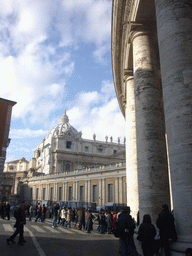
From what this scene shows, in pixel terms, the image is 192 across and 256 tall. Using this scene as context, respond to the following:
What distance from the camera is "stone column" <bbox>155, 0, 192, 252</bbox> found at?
14.9 feet

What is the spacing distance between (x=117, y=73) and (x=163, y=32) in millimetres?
9171

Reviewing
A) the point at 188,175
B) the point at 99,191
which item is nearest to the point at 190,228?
the point at 188,175

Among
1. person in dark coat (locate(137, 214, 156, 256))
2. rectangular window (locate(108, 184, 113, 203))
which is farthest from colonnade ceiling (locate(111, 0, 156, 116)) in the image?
rectangular window (locate(108, 184, 113, 203))

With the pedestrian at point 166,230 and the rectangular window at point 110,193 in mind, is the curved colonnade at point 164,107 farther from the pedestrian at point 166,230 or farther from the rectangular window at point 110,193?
the rectangular window at point 110,193

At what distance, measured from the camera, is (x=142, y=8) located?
7996 millimetres

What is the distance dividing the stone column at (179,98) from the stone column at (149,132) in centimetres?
180

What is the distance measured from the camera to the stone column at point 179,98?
4539 mm

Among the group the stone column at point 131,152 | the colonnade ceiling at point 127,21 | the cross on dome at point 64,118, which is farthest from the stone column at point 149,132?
the cross on dome at point 64,118

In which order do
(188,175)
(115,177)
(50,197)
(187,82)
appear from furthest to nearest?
1. (50,197)
2. (115,177)
3. (187,82)
4. (188,175)

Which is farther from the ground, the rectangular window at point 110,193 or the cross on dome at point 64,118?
the cross on dome at point 64,118

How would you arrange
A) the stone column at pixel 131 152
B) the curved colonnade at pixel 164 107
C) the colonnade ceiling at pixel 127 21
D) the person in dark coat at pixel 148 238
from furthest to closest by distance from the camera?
1. the stone column at pixel 131 152
2. the colonnade ceiling at pixel 127 21
3. the curved colonnade at pixel 164 107
4. the person in dark coat at pixel 148 238

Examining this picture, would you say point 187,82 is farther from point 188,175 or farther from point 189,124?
point 188,175

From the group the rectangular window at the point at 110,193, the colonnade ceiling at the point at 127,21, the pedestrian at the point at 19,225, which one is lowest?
the pedestrian at the point at 19,225

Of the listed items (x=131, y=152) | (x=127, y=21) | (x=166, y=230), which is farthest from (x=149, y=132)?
(x=127, y=21)
